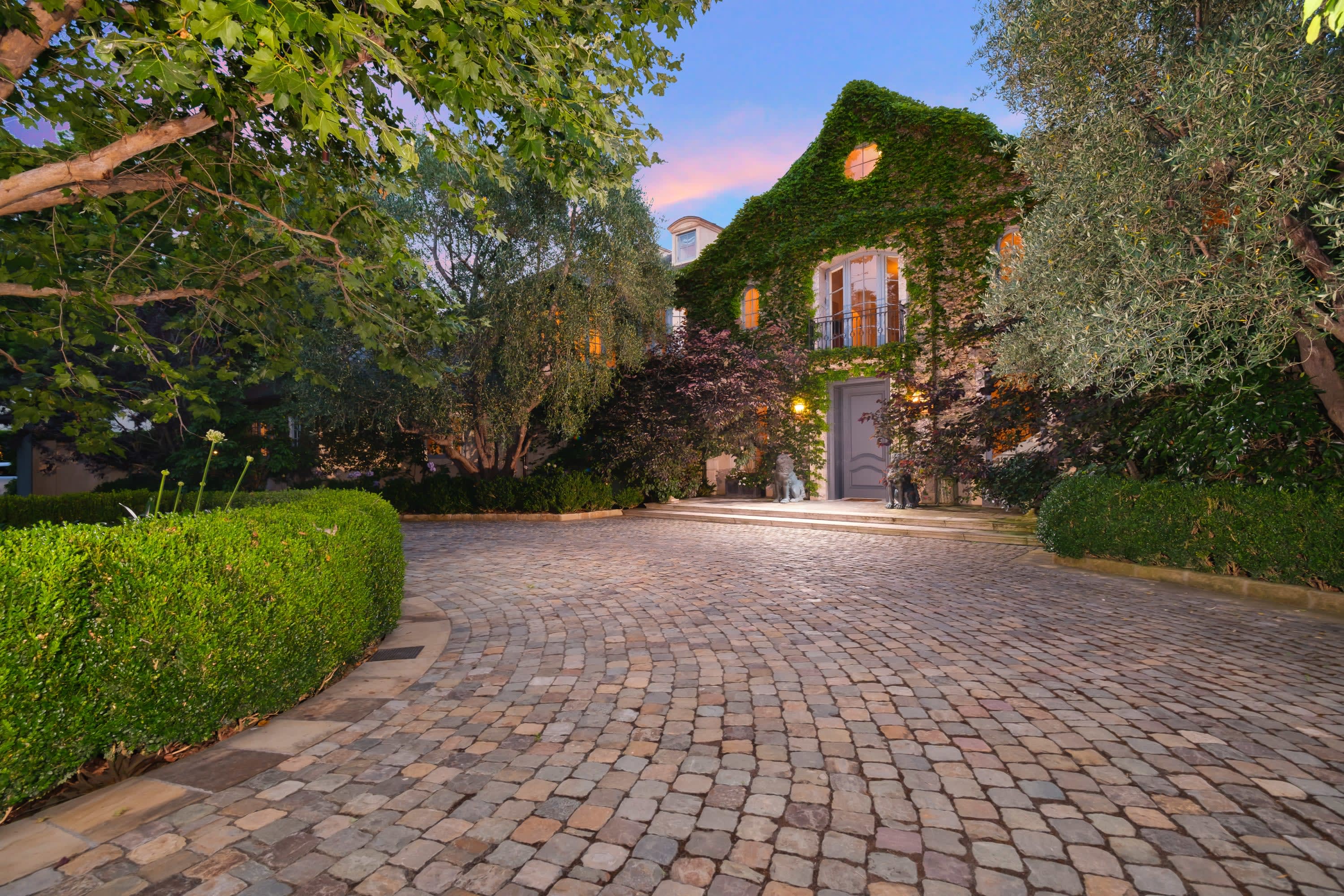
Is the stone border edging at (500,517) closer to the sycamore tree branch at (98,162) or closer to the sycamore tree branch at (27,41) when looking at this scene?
the sycamore tree branch at (98,162)

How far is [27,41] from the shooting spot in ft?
12.0

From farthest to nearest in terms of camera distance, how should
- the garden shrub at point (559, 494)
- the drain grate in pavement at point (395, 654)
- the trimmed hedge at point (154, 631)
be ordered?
the garden shrub at point (559, 494) < the drain grate in pavement at point (395, 654) < the trimmed hedge at point (154, 631)

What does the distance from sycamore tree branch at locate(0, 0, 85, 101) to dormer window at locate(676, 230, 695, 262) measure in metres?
21.1

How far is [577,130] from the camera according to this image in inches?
153

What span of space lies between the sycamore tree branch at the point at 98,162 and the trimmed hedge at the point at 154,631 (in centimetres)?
205

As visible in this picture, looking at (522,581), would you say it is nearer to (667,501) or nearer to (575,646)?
(575,646)

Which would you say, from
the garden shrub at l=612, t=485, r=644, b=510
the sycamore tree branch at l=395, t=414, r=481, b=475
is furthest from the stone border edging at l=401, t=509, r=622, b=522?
the sycamore tree branch at l=395, t=414, r=481, b=475

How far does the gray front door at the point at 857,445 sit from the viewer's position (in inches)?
638

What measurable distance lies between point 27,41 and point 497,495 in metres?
11.6

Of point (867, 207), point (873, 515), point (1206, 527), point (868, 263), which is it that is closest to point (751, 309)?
point (868, 263)

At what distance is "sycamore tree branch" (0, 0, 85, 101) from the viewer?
3586 millimetres

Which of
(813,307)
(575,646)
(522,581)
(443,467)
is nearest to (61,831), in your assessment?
(575,646)

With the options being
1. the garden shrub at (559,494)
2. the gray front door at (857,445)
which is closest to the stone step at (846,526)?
the garden shrub at (559,494)

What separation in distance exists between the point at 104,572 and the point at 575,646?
2890 mm
